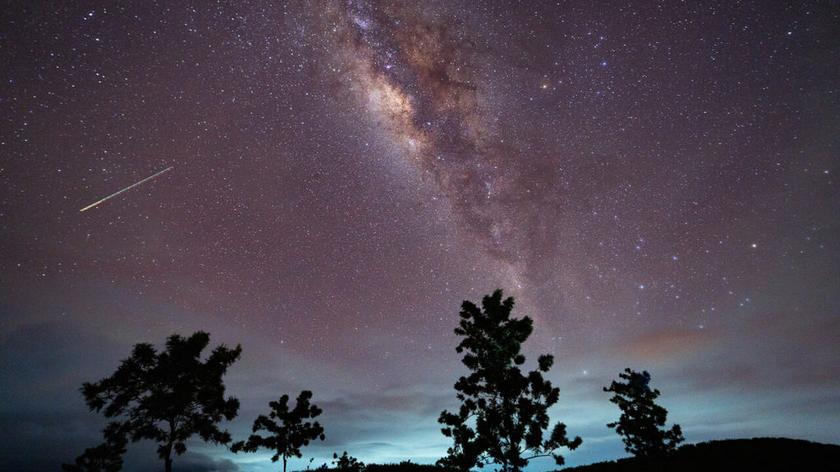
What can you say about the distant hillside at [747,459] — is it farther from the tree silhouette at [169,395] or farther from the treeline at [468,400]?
the tree silhouette at [169,395]

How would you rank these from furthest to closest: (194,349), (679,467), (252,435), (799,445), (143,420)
A: (252,435) → (194,349) → (143,420) → (799,445) → (679,467)

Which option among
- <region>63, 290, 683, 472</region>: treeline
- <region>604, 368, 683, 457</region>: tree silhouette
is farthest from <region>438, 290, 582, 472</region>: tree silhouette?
<region>604, 368, 683, 457</region>: tree silhouette

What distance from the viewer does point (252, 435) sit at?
35.5 meters

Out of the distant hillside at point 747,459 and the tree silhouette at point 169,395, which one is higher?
the tree silhouette at point 169,395

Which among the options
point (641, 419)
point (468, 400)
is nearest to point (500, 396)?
point (468, 400)

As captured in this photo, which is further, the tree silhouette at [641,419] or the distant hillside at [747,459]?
the tree silhouette at [641,419]

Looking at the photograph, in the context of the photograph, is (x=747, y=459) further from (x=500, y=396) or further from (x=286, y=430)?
(x=286, y=430)

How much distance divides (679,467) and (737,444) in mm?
7808

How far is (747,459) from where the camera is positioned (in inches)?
746

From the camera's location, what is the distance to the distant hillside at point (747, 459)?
56.9ft

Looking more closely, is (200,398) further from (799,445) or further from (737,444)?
(799,445)

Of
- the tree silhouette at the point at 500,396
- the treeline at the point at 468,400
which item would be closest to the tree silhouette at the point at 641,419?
the treeline at the point at 468,400

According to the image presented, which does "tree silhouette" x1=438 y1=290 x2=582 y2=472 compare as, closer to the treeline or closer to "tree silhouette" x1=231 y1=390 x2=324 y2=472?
the treeline

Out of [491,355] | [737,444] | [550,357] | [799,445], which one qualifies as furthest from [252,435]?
[799,445]
